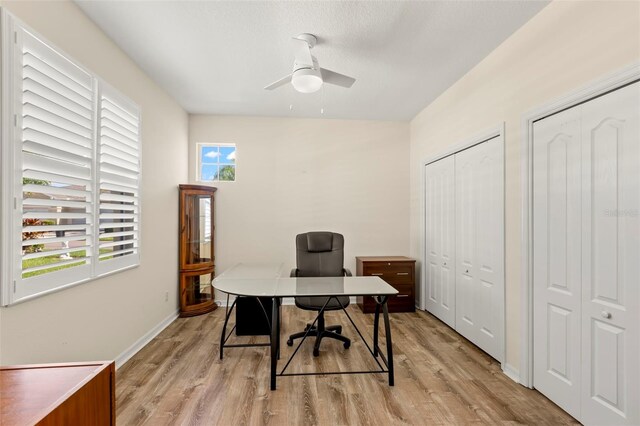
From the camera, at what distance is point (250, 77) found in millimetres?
3184

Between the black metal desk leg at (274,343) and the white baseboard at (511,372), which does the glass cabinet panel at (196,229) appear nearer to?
the black metal desk leg at (274,343)

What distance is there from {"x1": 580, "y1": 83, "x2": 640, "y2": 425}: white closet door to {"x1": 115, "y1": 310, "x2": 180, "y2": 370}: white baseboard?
11.5 ft

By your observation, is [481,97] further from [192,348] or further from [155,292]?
[155,292]

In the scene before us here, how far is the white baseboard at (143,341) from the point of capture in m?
2.63

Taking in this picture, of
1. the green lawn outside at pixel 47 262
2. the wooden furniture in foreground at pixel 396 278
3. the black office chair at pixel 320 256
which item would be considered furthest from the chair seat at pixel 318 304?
the green lawn outside at pixel 47 262

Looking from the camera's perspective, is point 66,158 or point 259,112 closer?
point 66,158

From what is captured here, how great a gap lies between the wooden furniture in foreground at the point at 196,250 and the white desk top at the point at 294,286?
1177 millimetres

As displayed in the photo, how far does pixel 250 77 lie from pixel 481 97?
236cm

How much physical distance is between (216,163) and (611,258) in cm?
439

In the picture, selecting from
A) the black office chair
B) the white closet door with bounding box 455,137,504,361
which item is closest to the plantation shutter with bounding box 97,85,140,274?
the black office chair

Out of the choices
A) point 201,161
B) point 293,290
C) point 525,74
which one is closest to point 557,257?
point 525,74

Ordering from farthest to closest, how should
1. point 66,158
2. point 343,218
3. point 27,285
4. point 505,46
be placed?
point 343,218 < point 505,46 < point 66,158 < point 27,285

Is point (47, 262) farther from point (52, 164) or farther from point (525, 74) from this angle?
point (525, 74)

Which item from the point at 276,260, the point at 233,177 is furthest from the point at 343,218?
the point at 233,177
